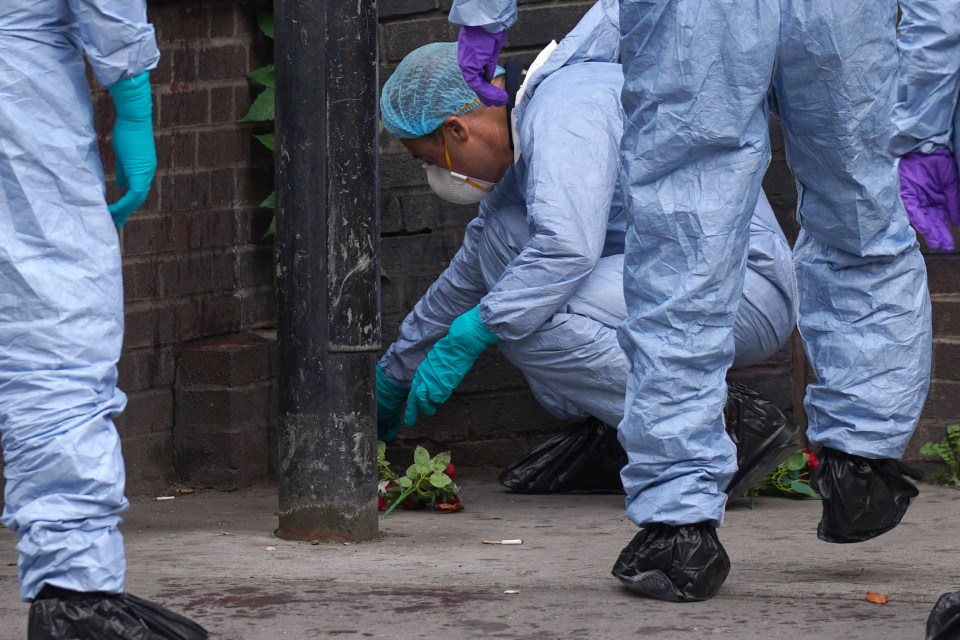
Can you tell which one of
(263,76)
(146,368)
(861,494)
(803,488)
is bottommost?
(803,488)

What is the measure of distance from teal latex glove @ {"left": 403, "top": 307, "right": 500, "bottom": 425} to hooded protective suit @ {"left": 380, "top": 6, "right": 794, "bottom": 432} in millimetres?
86

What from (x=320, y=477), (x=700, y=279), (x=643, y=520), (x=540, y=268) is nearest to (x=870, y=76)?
(x=700, y=279)

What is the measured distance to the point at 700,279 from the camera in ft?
8.74

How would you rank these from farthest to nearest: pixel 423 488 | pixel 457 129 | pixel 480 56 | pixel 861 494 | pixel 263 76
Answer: pixel 263 76 < pixel 457 129 < pixel 423 488 < pixel 480 56 < pixel 861 494

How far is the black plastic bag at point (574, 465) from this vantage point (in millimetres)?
4184

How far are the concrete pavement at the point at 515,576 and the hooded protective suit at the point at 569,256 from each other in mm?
397

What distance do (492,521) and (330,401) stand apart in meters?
0.67

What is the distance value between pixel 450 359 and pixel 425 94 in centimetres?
72

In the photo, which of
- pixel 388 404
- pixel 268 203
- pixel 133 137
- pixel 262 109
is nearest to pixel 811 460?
pixel 388 404

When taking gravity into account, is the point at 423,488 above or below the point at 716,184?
below

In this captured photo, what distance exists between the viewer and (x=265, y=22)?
442 centimetres

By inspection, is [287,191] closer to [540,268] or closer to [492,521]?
[540,268]

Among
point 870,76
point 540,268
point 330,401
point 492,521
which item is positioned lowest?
point 492,521

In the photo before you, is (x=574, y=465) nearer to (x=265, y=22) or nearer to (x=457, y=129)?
(x=457, y=129)
